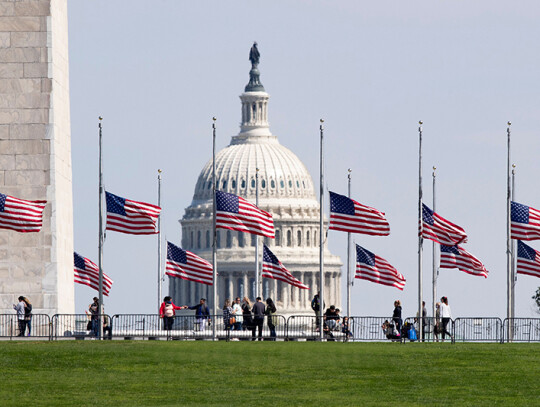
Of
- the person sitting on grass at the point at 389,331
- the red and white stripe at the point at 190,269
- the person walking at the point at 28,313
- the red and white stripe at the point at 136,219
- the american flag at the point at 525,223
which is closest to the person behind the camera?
the person walking at the point at 28,313

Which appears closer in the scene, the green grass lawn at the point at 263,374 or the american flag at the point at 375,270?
the green grass lawn at the point at 263,374

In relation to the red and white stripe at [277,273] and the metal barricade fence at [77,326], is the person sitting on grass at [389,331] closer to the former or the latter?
Result: the red and white stripe at [277,273]

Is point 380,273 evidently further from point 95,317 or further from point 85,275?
point 95,317

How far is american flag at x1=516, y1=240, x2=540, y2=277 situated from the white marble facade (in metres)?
19.1

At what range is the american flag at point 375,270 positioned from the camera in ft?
236

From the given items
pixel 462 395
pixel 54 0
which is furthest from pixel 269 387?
pixel 54 0

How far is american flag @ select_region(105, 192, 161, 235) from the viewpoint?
61.4m

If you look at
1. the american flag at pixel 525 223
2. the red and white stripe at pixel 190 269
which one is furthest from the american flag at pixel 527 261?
the red and white stripe at pixel 190 269

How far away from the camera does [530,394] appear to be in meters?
37.6

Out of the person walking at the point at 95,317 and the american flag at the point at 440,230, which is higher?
the american flag at the point at 440,230

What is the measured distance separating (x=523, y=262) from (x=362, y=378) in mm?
30390

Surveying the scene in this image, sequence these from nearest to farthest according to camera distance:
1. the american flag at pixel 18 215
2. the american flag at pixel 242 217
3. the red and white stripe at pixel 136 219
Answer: the american flag at pixel 18 215 < the red and white stripe at pixel 136 219 < the american flag at pixel 242 217

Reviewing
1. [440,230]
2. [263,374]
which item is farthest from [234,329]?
[263,374]

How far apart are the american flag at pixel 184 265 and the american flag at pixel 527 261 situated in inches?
484
